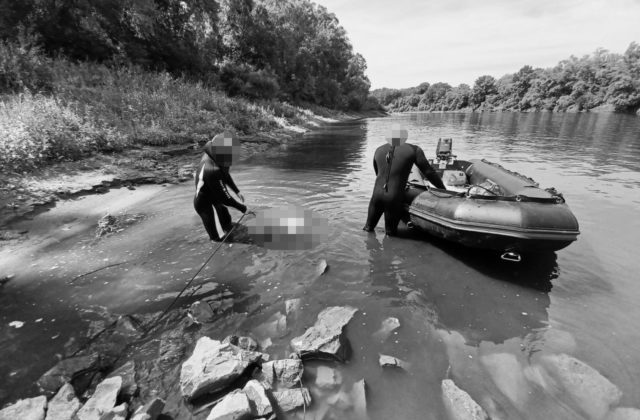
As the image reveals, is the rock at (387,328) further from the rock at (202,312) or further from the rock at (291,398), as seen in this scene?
the rock at (202,312)

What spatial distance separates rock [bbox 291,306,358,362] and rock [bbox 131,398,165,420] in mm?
1286

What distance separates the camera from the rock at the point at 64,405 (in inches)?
98.0

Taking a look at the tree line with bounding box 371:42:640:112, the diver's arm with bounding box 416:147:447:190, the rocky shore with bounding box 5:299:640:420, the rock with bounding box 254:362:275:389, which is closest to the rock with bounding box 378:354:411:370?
the rocky shore with bounding box 5:299:640:420

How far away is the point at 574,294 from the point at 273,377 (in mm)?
4214

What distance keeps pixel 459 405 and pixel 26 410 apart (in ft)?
11.7

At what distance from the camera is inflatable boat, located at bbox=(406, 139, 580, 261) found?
4.24m

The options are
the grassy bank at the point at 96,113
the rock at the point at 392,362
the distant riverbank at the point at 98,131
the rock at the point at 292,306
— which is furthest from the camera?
the grassy bank at the point at 96,113

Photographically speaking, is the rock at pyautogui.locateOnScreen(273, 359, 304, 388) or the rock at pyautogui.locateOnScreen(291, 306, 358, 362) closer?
the rock at pyautogui.locateOnScreen(273, 359, 304, 388)

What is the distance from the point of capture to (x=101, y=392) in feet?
8.83

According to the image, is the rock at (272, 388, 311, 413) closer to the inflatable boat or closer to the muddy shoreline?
the inflatable boat

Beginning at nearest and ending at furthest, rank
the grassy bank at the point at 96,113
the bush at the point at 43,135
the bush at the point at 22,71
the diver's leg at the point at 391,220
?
the diver's leg at the point at 391,220 → the bush at the point at 43,135 → the grassy bank at the point at 96,113 → the bush at the point at 22,71

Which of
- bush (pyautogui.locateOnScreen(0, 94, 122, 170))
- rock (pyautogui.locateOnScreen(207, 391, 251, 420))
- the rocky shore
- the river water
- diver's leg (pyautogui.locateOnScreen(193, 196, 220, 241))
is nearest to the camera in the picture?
rock (pyautogui.locateOnScreen(207, 391, 251, 420))

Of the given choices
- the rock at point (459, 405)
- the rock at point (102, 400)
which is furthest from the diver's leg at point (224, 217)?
the rock at point (459, 405)

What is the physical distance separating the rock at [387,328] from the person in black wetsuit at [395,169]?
2394mm
